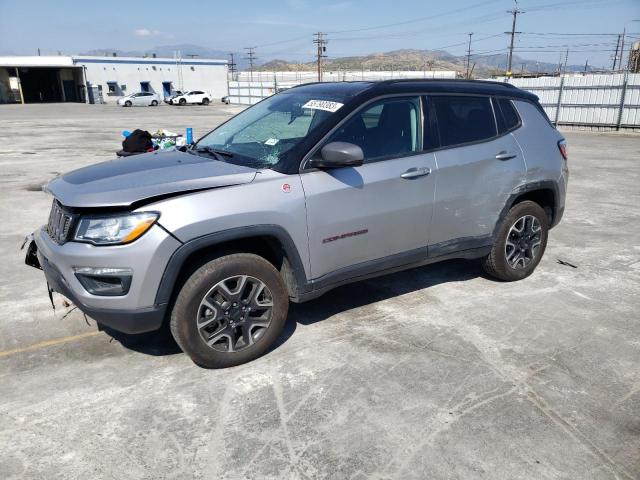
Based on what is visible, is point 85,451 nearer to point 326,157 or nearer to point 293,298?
point 293,298

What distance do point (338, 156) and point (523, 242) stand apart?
2.47 metres

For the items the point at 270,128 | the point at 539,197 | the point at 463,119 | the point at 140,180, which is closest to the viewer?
the point at 140,180

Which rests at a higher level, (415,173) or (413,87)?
(413,87)

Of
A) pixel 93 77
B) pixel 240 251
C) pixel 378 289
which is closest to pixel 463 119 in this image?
pixel 378 289

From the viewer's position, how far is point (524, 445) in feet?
8.80

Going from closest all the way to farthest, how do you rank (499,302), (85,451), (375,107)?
(85,451), (375,107), (499,302)

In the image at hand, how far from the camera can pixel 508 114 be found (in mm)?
4617

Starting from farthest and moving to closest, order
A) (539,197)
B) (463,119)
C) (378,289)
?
(539,197)
(378,289)
(463,119)

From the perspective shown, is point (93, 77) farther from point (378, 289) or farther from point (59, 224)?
point (59, 224)

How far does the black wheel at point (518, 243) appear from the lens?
4648 mm

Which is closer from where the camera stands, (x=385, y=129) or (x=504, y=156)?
(x=385, y=129)

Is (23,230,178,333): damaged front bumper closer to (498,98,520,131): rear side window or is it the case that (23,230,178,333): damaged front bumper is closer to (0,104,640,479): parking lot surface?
(0,104,640,479): parking lot surface

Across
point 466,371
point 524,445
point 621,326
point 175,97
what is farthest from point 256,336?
point 175,97

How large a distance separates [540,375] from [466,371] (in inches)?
18.8
